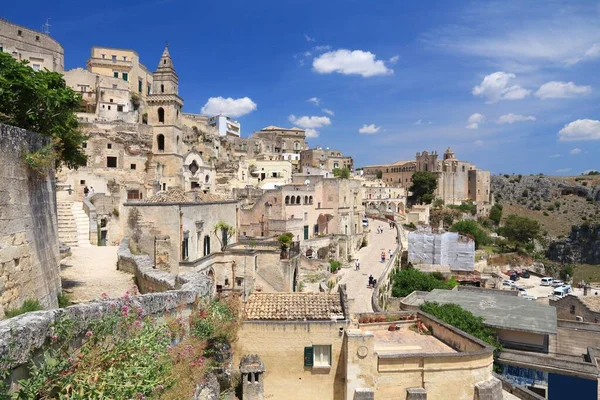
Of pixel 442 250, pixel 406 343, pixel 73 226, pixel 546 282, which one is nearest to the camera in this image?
pixel 406 343

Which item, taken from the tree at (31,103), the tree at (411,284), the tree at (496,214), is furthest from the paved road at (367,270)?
the tree at (496,214)

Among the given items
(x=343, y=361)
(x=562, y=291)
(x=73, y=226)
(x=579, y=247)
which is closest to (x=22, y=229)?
(x=343, y=361)

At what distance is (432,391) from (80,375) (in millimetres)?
9726

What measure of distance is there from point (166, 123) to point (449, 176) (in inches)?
2885

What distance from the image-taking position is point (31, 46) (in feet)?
159

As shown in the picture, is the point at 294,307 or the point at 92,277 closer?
the point at 92,277

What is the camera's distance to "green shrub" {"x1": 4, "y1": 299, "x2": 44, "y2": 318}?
6273 millimetres

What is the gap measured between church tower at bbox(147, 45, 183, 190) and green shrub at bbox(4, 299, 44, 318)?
34553 mm

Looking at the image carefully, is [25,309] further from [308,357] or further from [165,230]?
[165,230]

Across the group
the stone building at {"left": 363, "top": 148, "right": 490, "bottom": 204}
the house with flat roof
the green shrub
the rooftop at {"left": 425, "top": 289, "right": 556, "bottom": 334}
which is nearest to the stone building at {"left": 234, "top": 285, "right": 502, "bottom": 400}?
the green shrub

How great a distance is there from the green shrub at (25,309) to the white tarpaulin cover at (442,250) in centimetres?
3808

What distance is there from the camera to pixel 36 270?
739 cm

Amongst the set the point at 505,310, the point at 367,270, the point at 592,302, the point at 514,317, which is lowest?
the point at 592,302

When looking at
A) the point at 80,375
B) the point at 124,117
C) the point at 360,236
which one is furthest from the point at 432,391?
the point at 124,117
